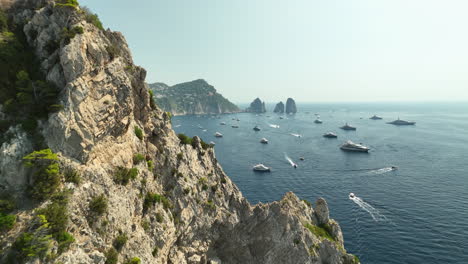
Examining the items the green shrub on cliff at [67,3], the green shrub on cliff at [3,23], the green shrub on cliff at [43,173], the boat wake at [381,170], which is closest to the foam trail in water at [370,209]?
the boat wake at [381,170]

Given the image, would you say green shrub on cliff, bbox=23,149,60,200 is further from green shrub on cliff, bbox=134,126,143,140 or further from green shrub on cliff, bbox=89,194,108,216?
green shrub on cliff, bbox=134,126,143,140

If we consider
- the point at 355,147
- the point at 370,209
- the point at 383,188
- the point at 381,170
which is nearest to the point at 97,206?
the point at 370,209

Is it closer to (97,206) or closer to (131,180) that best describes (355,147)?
(131,180)

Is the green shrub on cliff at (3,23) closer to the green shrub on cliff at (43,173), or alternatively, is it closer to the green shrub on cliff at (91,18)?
the green shrub on cliff at (91,18)

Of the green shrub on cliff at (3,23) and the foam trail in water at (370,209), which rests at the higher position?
the green shrub on cliff at (3,23)

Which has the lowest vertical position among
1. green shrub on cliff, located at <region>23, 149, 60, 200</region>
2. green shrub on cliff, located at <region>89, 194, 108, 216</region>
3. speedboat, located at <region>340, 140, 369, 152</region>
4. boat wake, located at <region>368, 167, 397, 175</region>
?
boat wake, located at <region>368, 167, 397, 175</region>

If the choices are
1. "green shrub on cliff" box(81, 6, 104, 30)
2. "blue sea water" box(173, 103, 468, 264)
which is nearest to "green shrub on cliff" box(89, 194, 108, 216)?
"green shrub on cliff" box(81, 6, 104, 30)

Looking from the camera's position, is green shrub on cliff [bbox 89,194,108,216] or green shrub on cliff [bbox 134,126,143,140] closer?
green shrub on cliff [bbox 89,194,108,216]
